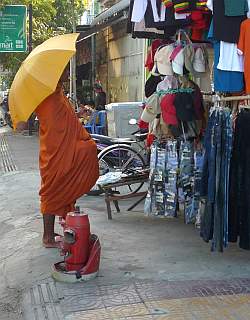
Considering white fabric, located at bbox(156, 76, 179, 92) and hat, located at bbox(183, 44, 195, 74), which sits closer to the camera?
hat, located at bbox(183, 44, 195, 74)

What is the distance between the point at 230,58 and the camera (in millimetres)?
4578

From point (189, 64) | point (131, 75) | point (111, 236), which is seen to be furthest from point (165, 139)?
point (131, 75)

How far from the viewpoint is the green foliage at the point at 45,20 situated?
2131 cm

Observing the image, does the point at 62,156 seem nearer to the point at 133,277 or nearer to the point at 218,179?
the point at 133,277

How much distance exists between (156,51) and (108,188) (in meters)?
1.76

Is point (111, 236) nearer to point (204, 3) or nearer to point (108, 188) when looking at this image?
point (108, 188)

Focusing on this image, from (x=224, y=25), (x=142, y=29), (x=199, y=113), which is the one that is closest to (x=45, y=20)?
(x=142, y=29)

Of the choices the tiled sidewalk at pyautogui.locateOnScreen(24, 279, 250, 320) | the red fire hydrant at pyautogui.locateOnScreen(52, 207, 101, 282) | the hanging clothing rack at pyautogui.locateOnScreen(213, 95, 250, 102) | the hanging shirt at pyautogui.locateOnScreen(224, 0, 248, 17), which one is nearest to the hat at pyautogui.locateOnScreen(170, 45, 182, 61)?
the hanging clothing rack at pyautogui.locateOnScreen(213, 95, 250, 102)

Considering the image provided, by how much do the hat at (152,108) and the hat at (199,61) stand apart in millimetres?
517

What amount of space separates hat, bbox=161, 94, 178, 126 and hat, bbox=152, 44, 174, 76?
289 mm

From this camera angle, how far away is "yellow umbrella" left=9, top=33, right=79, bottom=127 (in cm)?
504

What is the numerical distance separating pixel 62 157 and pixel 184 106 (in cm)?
132

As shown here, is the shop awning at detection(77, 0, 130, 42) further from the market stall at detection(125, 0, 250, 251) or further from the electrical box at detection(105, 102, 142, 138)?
the market stall at detection(125, 0, 250, 251)

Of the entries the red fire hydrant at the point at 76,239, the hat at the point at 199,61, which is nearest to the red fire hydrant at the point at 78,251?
the red fire hydrant at the point at 76,239
